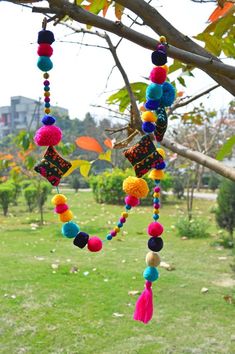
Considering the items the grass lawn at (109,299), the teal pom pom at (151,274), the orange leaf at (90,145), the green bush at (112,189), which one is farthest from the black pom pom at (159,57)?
the green bush at (112,189)

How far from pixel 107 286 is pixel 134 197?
4.13 m

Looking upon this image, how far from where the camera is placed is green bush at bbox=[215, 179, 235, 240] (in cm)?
882

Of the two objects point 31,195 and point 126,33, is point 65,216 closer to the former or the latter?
point 126,33

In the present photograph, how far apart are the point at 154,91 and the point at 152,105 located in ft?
0.15

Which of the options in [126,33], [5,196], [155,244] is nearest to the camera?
[126,33]

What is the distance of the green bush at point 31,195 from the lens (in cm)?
1311

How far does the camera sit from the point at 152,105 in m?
1.20

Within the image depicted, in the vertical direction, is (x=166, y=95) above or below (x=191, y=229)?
above

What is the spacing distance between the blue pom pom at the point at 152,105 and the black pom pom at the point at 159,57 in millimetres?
105

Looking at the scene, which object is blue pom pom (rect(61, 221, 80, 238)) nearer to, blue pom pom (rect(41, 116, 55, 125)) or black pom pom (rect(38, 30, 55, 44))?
blue pom pom (rect(41, 116, 55, 125))

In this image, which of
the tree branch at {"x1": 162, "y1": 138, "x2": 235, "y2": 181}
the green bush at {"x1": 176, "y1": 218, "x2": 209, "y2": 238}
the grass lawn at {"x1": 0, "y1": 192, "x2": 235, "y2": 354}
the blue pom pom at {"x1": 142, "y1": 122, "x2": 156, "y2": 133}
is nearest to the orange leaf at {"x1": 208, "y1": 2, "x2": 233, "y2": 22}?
the blue pom pom at {"x1": 142, "y1": 122, "x2": 156, "y2": 133}

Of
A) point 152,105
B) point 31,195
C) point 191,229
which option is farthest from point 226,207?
point 152,105

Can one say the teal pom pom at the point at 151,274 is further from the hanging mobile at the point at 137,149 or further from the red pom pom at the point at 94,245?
the red pom pom at the point at 94,245

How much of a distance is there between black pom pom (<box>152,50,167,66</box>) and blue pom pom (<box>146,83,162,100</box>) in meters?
0.06
